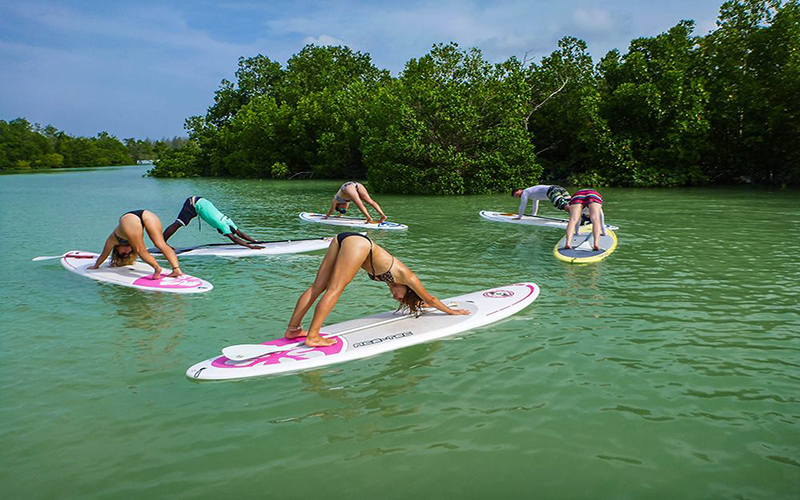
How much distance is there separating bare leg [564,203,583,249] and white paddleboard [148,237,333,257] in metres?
5.66

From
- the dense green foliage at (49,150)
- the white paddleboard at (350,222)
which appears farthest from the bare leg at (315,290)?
the dense green foliage at (49,150)

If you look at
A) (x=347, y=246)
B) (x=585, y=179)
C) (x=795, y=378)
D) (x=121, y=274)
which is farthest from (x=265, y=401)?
(x=585, y=179)

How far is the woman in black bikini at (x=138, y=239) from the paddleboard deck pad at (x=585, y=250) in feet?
25.5

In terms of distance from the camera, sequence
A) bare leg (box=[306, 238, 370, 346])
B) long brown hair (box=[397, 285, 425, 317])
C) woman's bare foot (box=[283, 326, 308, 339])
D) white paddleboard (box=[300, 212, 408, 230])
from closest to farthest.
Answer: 1. bare leg (box=[306, 238, 370, 346])
2. woman's bare foot (box=[283, 326, 308, 339])
3. long brown hair (box=[397, 285, 425, 317])
4. white paddleboard (box=[300, 212, 408, 230])

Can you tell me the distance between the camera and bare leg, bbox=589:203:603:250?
1223 cm

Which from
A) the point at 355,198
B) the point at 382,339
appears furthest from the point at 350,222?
the point at 382,339

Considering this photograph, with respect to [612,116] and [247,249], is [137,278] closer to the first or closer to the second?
[247,249]

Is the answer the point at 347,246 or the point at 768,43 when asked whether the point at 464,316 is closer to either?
the point at 347,246

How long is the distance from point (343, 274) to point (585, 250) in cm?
768

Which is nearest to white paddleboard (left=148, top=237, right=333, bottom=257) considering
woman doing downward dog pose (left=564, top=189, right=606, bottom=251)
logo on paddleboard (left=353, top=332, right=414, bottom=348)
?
woman doing downward dog pose (left=564, top=189, right=606, bottom=251)

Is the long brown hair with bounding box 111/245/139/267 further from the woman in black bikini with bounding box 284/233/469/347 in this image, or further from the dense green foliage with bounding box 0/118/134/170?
the dense green foliage with bounding box 0/118/134/170

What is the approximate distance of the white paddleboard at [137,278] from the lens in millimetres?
9422

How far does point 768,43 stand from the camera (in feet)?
102

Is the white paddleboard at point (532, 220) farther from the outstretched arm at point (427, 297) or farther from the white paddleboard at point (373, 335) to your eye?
the outstretched arm at point (427, 297)
